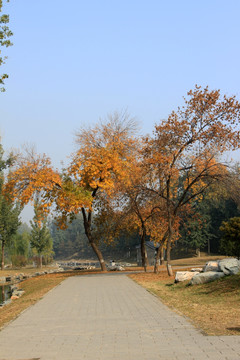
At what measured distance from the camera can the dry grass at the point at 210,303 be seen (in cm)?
854

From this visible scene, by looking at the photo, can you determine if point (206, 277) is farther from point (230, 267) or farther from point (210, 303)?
point (210, 303)

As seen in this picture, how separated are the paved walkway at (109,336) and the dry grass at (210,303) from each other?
1.46 ft

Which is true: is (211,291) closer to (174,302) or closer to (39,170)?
(174,302)

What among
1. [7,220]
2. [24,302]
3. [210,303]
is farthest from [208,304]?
[7,220]

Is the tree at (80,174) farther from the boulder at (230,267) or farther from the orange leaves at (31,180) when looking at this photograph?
the boulder at (230,267)

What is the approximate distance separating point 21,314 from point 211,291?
653 cm

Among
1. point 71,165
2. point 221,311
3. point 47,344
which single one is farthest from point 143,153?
point 47,344

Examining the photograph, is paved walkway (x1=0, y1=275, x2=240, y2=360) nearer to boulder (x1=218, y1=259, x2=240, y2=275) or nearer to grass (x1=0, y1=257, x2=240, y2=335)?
grass (x1=0, y1=257, x2=240, y2=335)

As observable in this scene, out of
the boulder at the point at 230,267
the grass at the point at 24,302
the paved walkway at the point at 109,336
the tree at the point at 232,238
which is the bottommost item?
the paved walkway at the point at 109,336

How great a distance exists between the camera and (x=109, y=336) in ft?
25.6

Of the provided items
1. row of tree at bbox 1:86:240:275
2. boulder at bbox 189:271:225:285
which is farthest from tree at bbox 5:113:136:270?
boulder at bbox 189:271:225:285

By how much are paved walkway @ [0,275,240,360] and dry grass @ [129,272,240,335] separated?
445mm

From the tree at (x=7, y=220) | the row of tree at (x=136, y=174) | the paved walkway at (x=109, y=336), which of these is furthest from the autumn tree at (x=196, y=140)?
the tree at (x=7, y=220)

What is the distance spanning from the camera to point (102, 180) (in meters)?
27.2
